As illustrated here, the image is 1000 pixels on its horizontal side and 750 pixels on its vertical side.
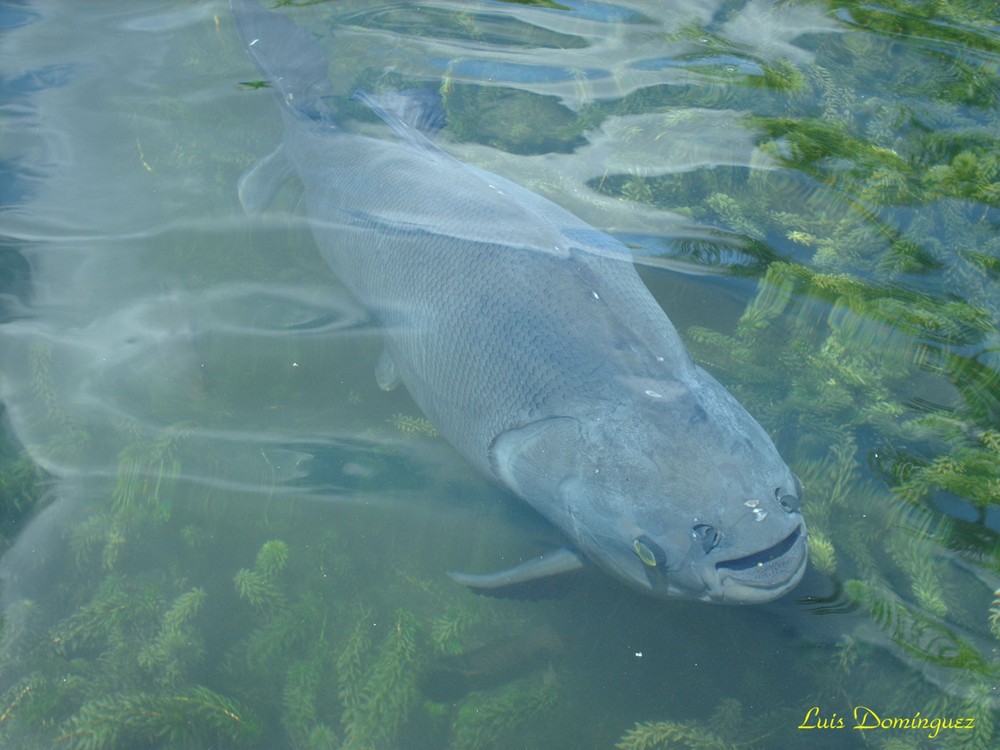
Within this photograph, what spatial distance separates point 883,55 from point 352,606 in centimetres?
425

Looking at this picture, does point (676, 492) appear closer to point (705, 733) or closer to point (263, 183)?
point (705, 733)

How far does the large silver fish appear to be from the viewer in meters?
2.43

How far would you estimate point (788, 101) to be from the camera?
4.07 metres

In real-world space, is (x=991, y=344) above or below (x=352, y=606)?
above

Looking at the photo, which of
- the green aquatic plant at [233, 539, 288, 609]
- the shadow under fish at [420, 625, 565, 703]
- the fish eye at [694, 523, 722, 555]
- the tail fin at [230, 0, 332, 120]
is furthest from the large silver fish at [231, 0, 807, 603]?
the green aquatic plant at [233, 539, 288, 609]

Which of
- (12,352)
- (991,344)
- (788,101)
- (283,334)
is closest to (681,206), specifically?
(788,101)

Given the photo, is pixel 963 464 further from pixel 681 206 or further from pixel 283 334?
pixel 283 334

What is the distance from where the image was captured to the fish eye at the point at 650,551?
8.23 feet

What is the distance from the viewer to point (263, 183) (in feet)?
14.6

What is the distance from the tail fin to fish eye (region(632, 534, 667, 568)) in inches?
126

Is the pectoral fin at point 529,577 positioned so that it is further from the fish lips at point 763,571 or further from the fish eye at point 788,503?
the fish eye at point 788,503

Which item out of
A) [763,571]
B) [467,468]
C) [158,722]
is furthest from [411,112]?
[158,722]

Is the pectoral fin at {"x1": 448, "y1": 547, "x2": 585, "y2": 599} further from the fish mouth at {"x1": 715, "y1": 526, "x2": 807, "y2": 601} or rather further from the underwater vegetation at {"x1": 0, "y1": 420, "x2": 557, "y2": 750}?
the fish mouth at {"x1": 715, "y1": 526, "x2": 807, "y2": 601}

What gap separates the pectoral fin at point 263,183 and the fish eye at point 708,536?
329 cm
